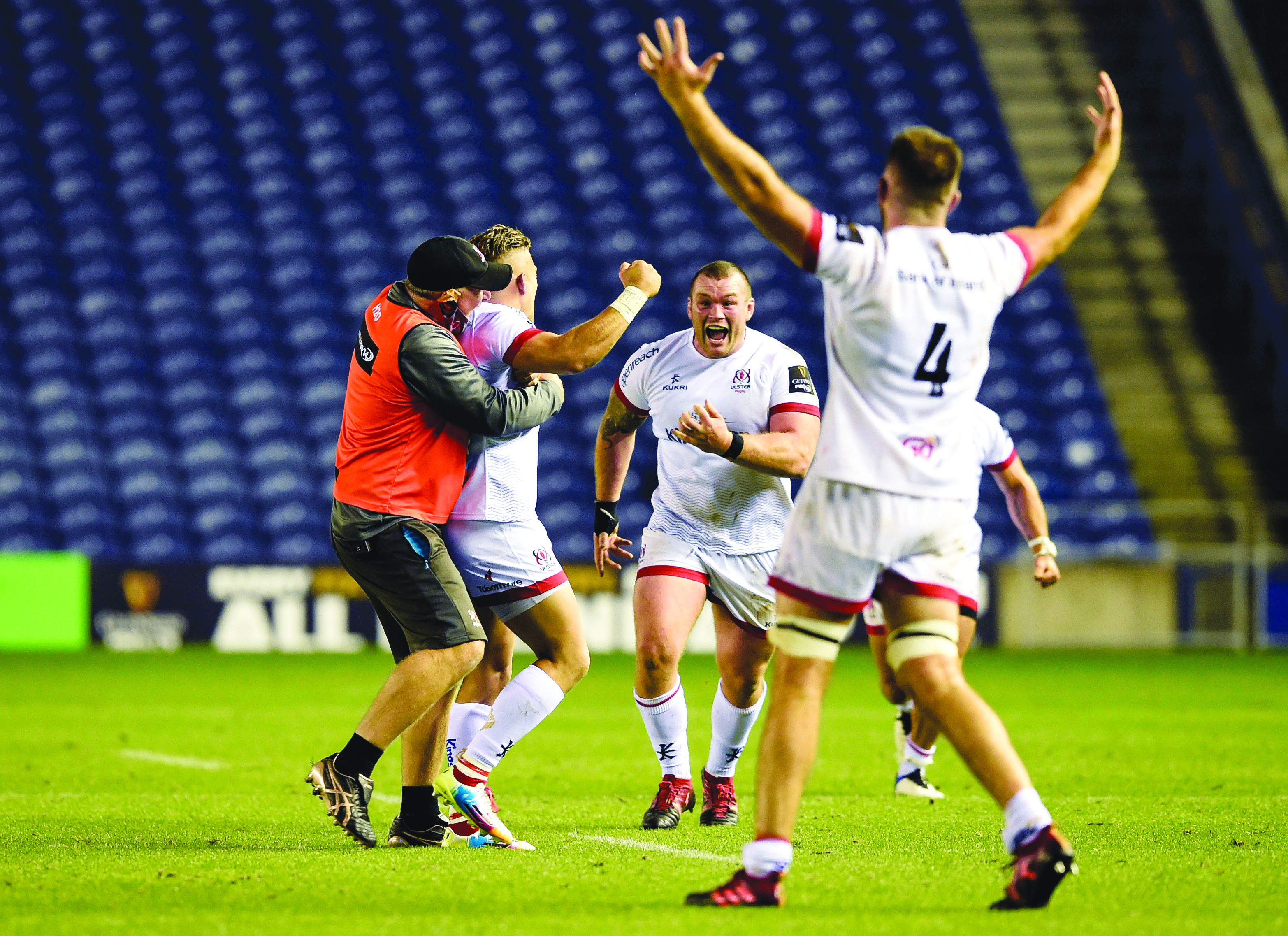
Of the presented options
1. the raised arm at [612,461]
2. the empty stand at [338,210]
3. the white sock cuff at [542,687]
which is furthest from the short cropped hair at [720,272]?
the empty stand at [338,210]

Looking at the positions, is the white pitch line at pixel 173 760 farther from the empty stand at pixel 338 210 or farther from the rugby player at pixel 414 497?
the empty stand at pixel 338 210

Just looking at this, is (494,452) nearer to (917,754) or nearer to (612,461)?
(612,461)

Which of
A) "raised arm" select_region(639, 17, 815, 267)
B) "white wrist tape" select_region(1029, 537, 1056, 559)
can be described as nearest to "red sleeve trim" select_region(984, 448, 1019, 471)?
"white wrist tape" select_region(1029, 537, 1056, 559)

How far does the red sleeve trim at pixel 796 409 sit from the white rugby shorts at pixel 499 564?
119 cm

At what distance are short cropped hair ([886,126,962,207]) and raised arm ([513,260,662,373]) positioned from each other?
1105mm

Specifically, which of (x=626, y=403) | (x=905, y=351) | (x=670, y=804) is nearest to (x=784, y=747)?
(x=905, y=351)

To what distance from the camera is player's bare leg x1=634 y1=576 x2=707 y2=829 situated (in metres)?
6.09

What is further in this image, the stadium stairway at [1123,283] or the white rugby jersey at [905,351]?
the stadium stairway at [1123,283]

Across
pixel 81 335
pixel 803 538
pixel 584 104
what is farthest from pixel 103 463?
pixel 803 538

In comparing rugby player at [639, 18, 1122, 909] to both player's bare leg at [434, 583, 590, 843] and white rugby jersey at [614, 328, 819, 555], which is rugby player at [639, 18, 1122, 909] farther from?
white rugby jersey at [614, 328, 819, 555]

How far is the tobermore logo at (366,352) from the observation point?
17.4ft

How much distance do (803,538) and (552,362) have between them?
1.35 meters

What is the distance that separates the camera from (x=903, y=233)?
4.24m

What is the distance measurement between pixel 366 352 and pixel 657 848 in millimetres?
1906
